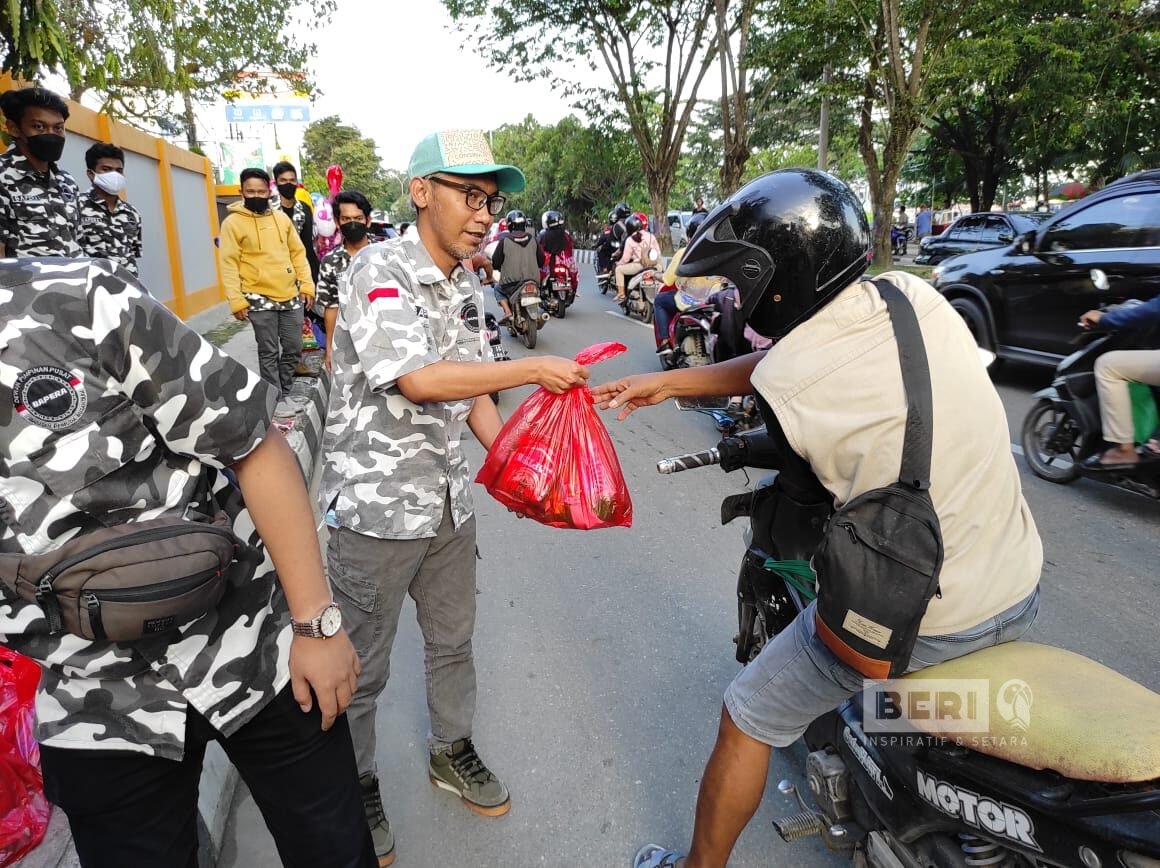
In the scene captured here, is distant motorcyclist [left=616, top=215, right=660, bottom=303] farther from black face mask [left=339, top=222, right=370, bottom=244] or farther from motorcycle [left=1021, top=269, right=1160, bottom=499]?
motorcycle [left=1021, top=269, right=1160, bottom=499]

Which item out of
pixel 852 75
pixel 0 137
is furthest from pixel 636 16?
pixel 0 137

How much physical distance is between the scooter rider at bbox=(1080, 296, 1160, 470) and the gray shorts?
10.2ft

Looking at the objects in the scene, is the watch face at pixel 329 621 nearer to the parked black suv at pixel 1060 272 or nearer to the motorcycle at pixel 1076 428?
the motorcycle at pixel 1076 428

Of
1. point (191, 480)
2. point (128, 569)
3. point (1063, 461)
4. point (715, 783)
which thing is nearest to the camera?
point (128, 569)

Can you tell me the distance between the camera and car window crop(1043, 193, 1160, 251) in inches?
214

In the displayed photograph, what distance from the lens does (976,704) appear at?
1382 mm

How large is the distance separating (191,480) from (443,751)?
4.80ft

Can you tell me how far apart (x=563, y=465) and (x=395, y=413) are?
0.44 meters

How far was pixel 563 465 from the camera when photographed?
1900mm

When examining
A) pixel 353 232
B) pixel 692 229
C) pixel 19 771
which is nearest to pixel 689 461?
pixel 19 771

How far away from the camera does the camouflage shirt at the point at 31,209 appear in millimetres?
4227

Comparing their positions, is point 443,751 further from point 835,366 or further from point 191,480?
point 835,366

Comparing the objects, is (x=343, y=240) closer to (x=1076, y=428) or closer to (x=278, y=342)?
(x=278, y=342)

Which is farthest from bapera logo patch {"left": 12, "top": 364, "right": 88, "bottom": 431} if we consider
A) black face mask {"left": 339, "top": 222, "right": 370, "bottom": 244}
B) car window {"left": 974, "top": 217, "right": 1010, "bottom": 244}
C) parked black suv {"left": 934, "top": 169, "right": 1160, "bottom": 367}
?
car window {"left": 974, "top": 217, "right": 1010, "bottom": 244}
